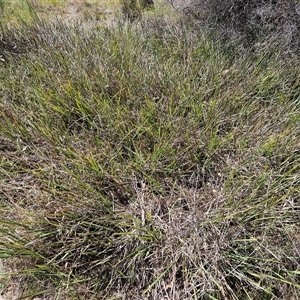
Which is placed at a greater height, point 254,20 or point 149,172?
point 254,20

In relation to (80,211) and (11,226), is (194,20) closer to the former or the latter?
(80,211)

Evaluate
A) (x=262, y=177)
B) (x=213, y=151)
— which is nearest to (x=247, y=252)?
(x=262, y=177)

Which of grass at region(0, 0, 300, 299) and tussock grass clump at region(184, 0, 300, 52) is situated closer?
grass at region(0, 0, 300, 299)

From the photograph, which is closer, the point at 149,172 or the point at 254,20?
the point at 149,172

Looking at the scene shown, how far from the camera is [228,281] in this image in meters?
1.20

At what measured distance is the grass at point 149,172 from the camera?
3.85 ft

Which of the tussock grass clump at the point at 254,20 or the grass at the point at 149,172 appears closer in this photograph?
the grass at the point at 149,172

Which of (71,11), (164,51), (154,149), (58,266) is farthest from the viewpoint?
(71,11)

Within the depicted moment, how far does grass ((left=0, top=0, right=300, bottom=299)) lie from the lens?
1173 mm

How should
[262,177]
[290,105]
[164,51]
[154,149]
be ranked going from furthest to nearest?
1. [164,51]
2. [290,105]
3. [154,149]
4. [262,177]

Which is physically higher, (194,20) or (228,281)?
(194,20)

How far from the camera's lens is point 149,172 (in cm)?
146

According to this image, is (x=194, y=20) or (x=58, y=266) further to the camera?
(x=194, y=20)

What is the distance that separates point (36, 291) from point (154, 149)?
87 cm
